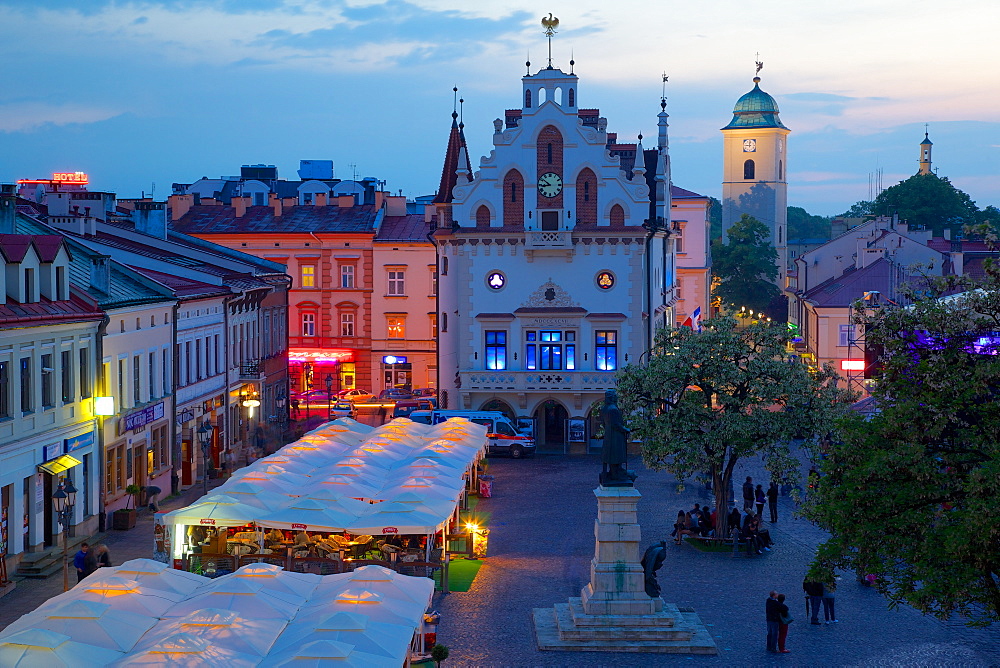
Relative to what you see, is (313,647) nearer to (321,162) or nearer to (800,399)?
(800,399)

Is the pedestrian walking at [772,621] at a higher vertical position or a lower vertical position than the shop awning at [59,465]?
lower

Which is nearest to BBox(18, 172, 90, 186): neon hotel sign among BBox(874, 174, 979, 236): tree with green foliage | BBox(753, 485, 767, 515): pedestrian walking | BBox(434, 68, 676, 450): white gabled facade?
BBox(434, 68, 676, 450): white gabled facade

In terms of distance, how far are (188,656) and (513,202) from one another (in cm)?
4669

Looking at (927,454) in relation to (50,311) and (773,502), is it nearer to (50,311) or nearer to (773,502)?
(773,502)

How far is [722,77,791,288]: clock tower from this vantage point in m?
144

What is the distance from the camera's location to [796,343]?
94188 millimetres

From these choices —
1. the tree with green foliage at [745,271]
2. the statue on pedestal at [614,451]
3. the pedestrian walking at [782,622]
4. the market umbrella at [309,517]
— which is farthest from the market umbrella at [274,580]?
the tree with green foliage at [745,271]

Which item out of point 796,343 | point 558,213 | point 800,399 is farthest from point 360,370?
point 800,399

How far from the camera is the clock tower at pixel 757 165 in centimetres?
14450

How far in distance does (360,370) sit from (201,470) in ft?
107

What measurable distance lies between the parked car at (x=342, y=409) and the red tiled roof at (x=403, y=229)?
12.7 meters

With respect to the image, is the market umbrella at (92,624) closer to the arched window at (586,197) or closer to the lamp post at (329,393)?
the arched window at (586,197)

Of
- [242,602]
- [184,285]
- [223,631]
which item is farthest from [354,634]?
[184,285]

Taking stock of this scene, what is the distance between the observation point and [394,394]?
7894 cm
